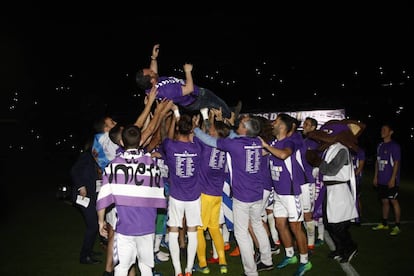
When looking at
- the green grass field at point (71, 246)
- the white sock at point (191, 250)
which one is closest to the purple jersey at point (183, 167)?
the white sock at point (191, 250)

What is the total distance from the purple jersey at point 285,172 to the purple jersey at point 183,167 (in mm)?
1295

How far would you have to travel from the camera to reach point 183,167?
6.27 m

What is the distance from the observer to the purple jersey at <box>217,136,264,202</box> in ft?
20.1

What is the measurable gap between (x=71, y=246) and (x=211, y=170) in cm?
376

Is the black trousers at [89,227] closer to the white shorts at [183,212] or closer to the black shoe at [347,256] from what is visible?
the white shorts at [183,212]

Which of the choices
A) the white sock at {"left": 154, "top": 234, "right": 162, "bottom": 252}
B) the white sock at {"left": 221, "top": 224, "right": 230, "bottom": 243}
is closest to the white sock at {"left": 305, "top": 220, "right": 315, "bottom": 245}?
the white sock at {"left": 221, "top": 224, "right": 230, "bottom": 243}

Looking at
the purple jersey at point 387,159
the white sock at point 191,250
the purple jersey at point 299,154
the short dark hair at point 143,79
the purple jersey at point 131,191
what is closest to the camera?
the purple jersey at point 131,191

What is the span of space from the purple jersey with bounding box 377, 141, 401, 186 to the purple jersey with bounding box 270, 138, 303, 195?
129 inches

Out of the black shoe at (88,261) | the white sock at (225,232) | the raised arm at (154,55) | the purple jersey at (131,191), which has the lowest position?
the black shoe at (88,261)

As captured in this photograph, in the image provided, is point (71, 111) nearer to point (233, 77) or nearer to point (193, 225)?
point (233, 77)

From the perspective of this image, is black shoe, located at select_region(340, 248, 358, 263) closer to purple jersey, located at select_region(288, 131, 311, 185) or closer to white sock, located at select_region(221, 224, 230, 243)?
purple jersey, located at select_region(288, 131, 311, 185)

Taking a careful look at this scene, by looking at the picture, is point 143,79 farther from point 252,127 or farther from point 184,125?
point 252,127

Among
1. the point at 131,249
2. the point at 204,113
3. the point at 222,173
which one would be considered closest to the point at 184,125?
the point at 204,113

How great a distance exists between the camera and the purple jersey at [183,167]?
6.23m
